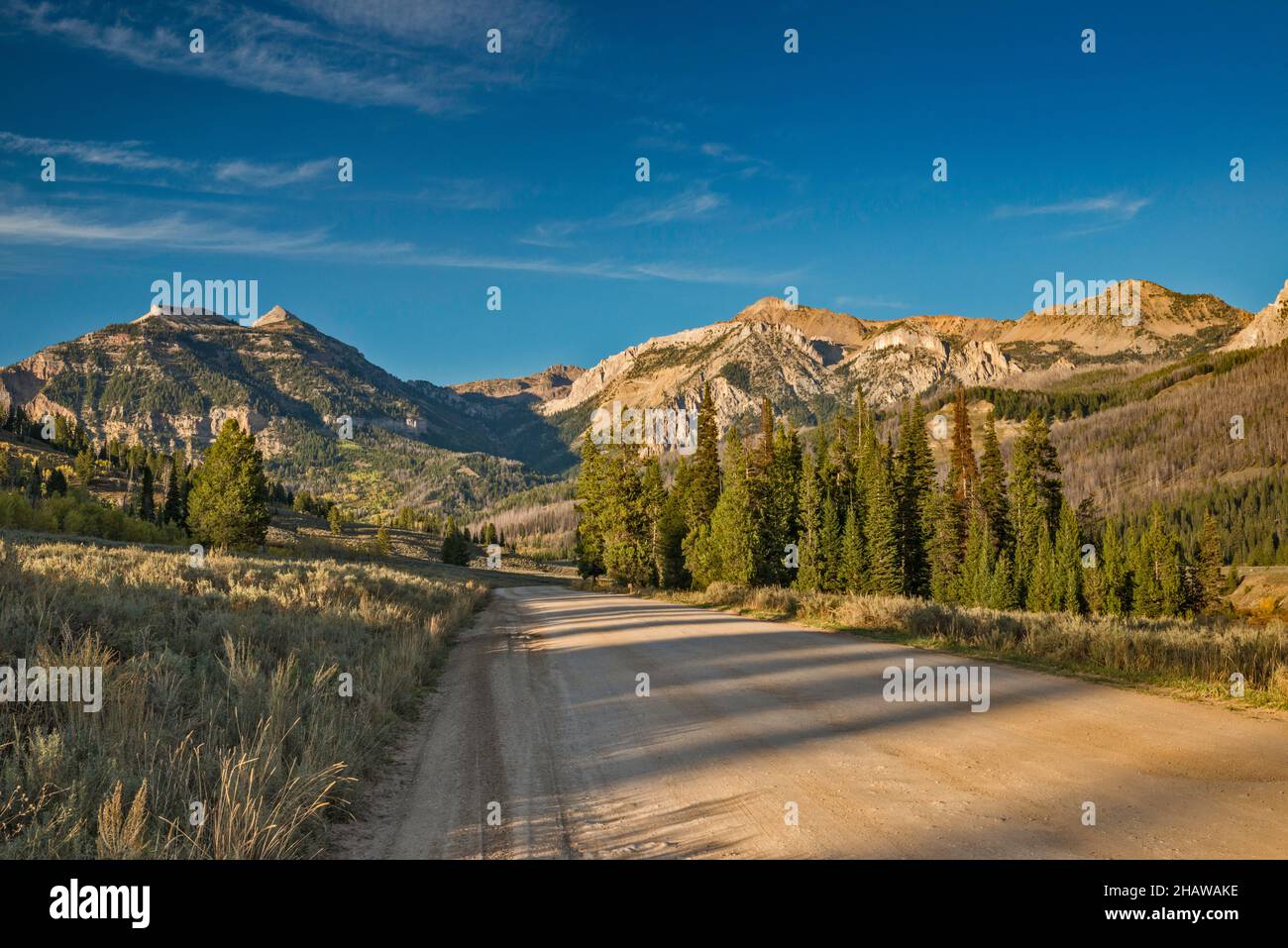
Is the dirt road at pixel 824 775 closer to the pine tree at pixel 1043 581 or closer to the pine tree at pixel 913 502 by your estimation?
the pine tree at pixel 913 502

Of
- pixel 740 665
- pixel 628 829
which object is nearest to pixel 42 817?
pixel 628 829

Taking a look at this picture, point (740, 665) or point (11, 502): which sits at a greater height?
point (11, 502)

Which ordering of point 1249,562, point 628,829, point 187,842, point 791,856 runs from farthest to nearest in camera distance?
point 1249,562 → point 628,829 → point 187,842 → point 791,856

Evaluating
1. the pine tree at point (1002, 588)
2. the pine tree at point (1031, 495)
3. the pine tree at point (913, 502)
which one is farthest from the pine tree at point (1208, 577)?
the pine tree at point (913, 502)

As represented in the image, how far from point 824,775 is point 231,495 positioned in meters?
59.2

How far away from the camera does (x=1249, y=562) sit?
501 feet

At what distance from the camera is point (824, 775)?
6.17m

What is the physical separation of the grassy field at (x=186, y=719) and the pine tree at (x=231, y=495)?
4453cm

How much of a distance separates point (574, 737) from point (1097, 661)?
891 centimetres

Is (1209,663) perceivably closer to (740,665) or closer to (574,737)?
(740,665)

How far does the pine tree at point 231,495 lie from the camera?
54.5m

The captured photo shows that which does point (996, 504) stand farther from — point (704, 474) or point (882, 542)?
point (704, 474)
